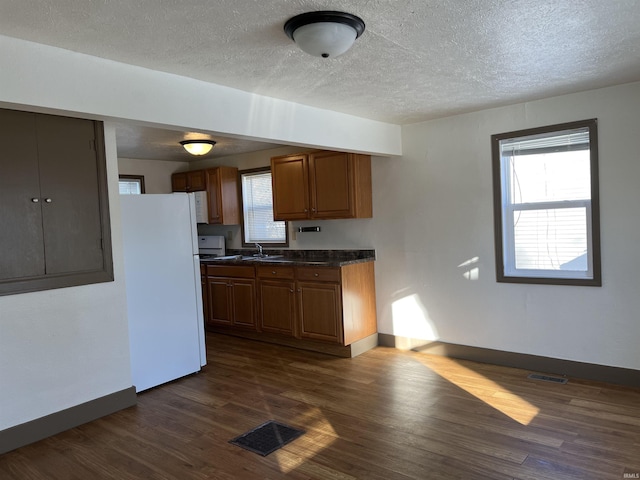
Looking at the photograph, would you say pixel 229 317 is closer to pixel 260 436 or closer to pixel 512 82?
pixel 260 436

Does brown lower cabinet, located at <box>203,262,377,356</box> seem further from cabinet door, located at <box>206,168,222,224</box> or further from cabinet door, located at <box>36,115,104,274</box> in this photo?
cabinet door, located at <box>36,115,104,274</box>

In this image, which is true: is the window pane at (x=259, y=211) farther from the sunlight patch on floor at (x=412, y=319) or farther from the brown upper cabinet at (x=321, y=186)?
the sunlight patch on floor at (x=412, y=319)

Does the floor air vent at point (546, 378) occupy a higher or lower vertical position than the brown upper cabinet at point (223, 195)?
lower

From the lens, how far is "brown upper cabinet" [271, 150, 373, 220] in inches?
187

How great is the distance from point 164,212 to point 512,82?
2.91m

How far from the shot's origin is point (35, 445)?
289 cm

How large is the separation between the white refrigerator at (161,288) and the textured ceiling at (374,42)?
1.40 metres

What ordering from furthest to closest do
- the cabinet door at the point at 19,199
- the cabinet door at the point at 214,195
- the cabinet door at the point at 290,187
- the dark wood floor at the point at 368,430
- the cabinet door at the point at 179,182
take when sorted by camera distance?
the cabinet door at the point at 179,182
the cabinet door at the point at 214,195
the cabinet door at the point at 290,187
the cabinet door at the point at 19,199
the dark wood floor at the point at 368,430

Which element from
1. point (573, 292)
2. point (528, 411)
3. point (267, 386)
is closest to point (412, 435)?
point (528, 411)

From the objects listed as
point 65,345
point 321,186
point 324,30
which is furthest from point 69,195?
point 321,186

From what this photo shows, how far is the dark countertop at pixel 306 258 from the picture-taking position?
4.70 meters

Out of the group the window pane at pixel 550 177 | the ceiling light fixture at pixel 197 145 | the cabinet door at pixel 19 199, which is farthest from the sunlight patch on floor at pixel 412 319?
the cabinet door at pixel 19 199

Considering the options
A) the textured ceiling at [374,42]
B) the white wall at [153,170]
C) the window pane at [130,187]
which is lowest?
the window pane at [130,187]

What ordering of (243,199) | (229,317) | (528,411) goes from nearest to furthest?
1. (528,411)
2. (229,317)
3. (243,199)
